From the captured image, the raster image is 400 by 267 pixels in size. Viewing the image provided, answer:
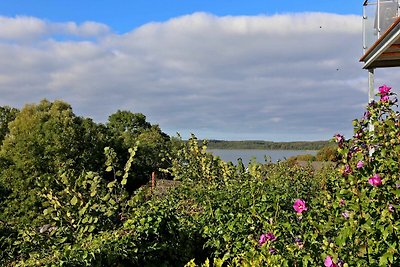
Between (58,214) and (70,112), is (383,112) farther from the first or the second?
(70,112)

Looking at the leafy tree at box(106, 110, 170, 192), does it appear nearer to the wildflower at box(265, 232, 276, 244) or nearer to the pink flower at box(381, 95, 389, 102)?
the wildflower at box(265, 232, 276, 244)

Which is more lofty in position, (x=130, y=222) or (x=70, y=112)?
(x=70, y=112)

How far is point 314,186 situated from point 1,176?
12055 millimetres

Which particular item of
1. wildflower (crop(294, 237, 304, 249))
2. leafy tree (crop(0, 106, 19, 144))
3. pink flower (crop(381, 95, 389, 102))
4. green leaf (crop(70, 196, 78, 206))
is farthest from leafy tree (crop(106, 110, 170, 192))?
wildflower (crop(294, 237, 304, 249))

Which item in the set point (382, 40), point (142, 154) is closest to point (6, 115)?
point (142, 154)

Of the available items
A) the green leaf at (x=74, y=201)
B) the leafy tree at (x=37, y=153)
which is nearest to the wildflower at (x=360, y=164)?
the green leaf at (x=74, y=201)

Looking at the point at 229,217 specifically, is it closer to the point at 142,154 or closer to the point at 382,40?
the point at 382,40

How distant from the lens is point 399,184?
9.00 ft

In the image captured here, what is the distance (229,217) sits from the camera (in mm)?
4859

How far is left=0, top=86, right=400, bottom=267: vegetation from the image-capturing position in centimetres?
276

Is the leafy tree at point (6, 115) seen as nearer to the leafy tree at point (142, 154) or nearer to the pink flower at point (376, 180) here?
the leafy tree at point (142, 154)

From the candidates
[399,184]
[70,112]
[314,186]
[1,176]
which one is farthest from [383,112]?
[70,112]

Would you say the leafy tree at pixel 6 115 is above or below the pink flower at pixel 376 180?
above

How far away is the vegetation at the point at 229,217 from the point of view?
2762mm
